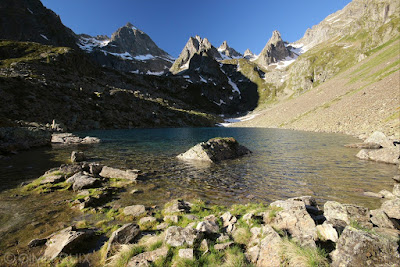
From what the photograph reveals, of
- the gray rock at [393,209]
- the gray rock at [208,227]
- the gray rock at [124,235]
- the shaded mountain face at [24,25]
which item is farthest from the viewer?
the shaded mountain face at [24,25]

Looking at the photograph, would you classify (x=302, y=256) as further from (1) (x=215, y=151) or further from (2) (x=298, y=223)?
(1) (x=215, y=151)

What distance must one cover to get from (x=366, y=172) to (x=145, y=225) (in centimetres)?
2049

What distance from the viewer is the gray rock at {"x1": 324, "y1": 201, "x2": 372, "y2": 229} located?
7.03m

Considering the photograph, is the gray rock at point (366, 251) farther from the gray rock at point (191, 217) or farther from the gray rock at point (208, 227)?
the gray rock at point (191, 217)

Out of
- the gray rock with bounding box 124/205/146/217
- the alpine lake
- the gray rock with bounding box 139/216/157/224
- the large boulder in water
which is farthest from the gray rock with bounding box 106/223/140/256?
the large boulder in water

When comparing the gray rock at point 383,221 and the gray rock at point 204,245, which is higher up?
the gray rock at point 383,221

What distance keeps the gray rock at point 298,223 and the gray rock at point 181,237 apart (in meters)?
3.23

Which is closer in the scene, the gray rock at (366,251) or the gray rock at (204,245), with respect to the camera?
the gray rock at (366,251)

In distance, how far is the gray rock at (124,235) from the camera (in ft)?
23.1

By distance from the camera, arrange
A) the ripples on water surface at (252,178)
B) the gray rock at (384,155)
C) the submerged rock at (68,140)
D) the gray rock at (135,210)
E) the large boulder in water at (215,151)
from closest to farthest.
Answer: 1. the gray rock at (135,210)
2. the ripples on water surface at (252,178)
3. the gray rock at (384,155)
4. the large boulder in water at (215,151)
5. the submerged rock at (68,140)

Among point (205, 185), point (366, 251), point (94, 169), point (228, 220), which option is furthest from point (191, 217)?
point (94, 169)

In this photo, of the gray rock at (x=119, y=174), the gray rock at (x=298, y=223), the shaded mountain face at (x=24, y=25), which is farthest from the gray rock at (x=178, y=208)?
the shaded mountain face at (x=24, y=25)

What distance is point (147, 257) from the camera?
6.17 m

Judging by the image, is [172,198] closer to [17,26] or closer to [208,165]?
[208,165]
